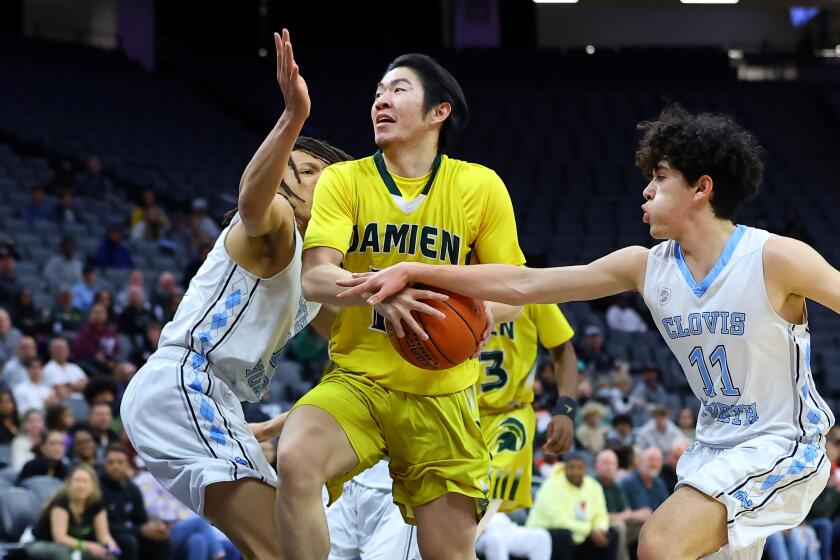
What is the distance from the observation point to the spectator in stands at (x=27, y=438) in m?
7.99

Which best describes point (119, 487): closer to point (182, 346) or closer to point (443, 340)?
point (182, 346)

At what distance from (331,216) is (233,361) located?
0.59 meters

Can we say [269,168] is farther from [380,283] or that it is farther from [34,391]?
[34,391]

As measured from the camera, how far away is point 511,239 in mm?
4215

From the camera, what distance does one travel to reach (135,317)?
10547 millimetres

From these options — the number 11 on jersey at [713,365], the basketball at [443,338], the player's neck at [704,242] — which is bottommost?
the number 11 on jersey at [713,365]

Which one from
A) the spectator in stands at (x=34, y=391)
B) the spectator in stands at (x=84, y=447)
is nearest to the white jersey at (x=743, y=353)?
the spectator in stands at (x=84, y=447)

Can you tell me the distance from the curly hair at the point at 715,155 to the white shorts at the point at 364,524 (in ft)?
6.63

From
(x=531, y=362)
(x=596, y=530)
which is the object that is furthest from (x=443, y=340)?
(x=596, y=530)

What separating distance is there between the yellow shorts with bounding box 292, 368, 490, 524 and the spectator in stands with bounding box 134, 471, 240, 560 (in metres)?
3.73

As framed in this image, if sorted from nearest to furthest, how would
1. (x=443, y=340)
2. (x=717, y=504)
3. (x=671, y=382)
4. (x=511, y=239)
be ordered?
1. (x=717, y=504)
2. (x=443, y=340)
3. (x=511, y=239)
4. (x=671, y=382)

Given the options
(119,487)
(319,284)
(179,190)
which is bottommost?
(119,487)

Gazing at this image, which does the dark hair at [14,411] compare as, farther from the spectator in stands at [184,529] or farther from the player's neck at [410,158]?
the player's neck at [410,158]

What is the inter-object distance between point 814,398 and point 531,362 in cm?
204
